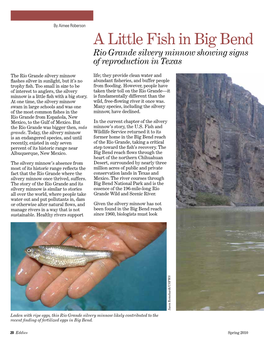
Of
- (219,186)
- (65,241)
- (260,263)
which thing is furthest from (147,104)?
(219,186)

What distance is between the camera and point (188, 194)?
4972cm

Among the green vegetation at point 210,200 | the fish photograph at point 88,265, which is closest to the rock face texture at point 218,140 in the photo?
the green vegetation at point 210,200

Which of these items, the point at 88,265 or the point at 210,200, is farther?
the point at 210,200

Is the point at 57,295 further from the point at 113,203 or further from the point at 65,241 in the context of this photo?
the point at 113,203

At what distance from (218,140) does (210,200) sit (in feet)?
51.1

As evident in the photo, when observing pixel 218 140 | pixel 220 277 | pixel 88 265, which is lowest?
pixel 220 277

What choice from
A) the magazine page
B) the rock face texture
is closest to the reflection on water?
the magazine page

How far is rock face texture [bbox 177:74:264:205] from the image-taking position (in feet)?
190

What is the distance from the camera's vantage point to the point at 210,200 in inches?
2398

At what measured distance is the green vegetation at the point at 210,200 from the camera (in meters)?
58.5

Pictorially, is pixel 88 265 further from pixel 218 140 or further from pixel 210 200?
pixel 218 140

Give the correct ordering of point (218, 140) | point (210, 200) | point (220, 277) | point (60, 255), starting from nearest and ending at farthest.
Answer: point (60, 255) < point (220, 277) < point (210, 200) < point (218, 140)

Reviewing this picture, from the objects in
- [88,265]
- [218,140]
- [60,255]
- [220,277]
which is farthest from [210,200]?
[60,255]

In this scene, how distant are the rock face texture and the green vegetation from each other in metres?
1.29
